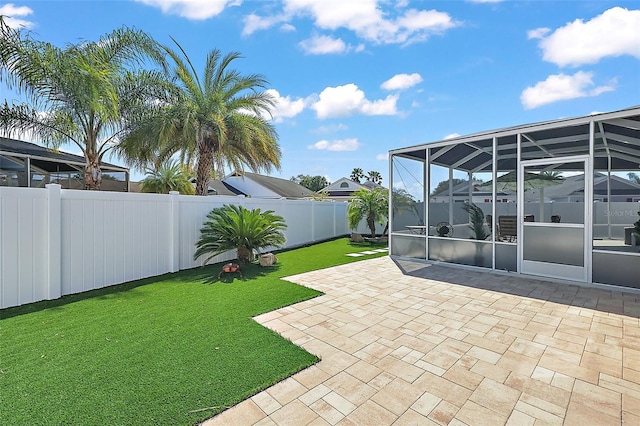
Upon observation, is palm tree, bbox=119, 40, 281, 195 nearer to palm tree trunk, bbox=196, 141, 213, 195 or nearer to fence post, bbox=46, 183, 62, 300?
palm tree trunk, bbox=196, 141, 213, 195

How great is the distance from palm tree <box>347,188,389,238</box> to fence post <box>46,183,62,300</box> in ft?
32.8

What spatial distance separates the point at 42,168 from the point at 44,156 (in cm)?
162

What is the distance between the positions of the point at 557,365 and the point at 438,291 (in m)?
2.70

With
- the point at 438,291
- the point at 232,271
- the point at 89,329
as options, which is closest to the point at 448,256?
the point at 438,291

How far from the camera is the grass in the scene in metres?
2.33

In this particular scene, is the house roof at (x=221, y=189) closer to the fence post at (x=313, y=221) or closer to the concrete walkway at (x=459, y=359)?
the fence post at (x=313, y=221)

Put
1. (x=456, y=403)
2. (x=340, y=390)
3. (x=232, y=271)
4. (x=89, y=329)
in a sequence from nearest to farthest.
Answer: (x=456, y=403)
(x=340, y=390)
(x=89, y=329)
(x=232, y=271)

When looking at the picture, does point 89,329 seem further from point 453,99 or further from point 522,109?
point 522,109

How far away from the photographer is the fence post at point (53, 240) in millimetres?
4664

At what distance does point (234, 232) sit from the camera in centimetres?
747

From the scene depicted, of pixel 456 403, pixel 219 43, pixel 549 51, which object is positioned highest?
pixel 219 43

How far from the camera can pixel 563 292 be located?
5609 millimetres

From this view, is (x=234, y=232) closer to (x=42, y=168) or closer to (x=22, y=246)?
(x=22, y=246)

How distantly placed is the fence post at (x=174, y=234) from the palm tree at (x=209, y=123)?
3249mm
